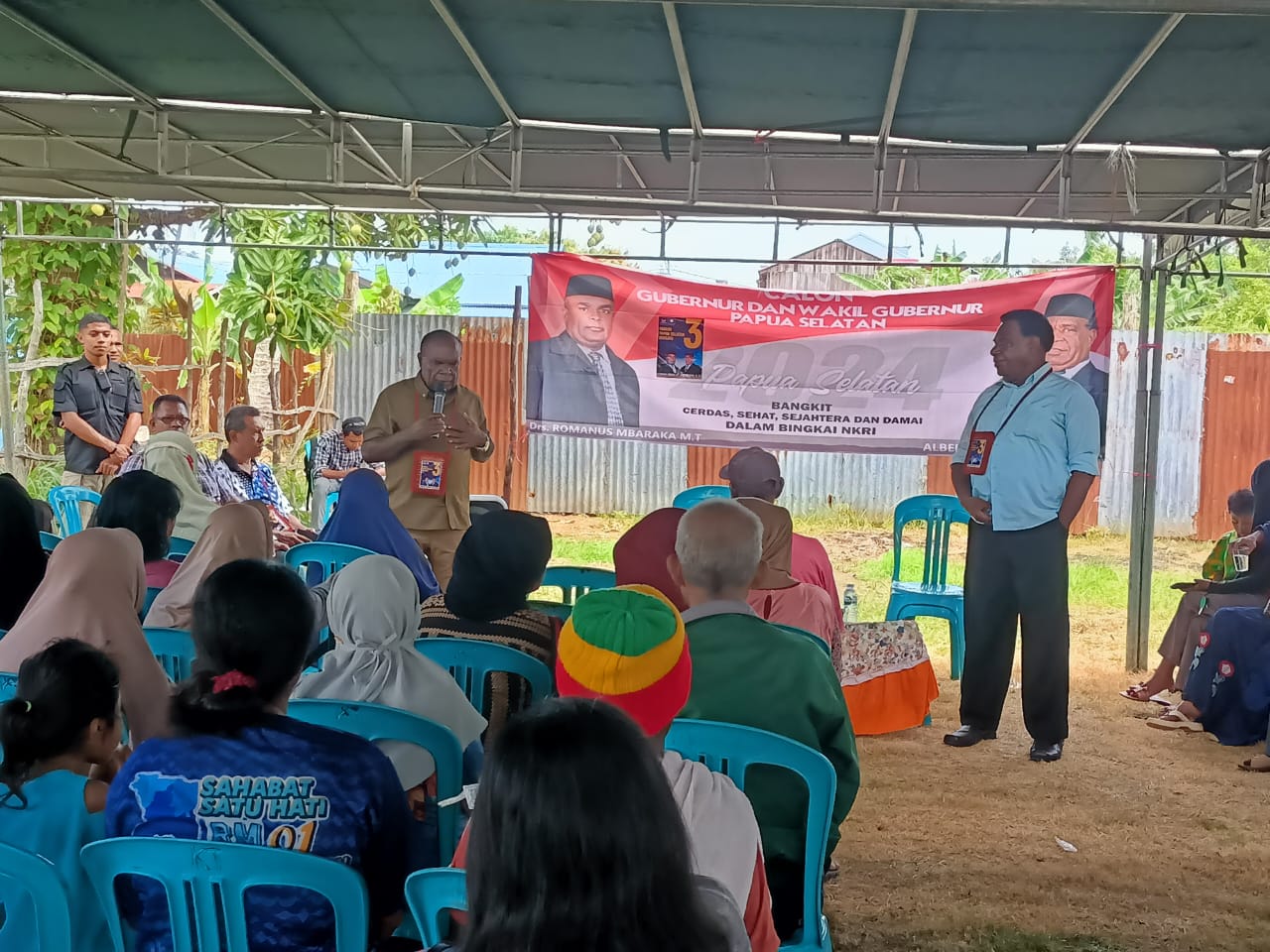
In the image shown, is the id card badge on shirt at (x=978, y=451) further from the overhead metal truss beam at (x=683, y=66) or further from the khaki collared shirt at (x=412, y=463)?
the khaki collared shirt at (x=412, y=463)

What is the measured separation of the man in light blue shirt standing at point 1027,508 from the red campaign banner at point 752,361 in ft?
5.27

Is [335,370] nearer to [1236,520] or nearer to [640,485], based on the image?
[640,485]

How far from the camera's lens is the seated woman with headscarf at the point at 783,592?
11.7ft

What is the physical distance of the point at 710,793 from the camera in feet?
5.11

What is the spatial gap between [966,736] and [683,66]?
10.6 ft

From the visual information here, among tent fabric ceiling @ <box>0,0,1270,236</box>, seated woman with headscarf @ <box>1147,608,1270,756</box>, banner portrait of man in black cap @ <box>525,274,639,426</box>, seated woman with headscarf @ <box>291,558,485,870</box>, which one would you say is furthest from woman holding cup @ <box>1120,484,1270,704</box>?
seated woman with headscarf @ <box>291,558,485,870</box>

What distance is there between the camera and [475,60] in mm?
4699

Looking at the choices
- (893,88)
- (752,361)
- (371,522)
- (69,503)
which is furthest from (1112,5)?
(69,503)

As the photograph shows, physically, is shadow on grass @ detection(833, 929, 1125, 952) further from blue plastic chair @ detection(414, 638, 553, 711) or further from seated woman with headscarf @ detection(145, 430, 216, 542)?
seated woman with headscarf @ detection(145, 430, 216, 542)

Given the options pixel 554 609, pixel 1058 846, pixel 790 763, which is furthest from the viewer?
pixel 1058 846

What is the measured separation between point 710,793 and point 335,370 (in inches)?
503

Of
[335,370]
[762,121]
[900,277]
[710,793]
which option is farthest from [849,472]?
[710,793]

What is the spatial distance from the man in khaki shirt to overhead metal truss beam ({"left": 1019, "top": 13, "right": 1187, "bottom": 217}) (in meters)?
3.08

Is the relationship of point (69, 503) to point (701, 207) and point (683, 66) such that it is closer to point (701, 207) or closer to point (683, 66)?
point (701, 207)
